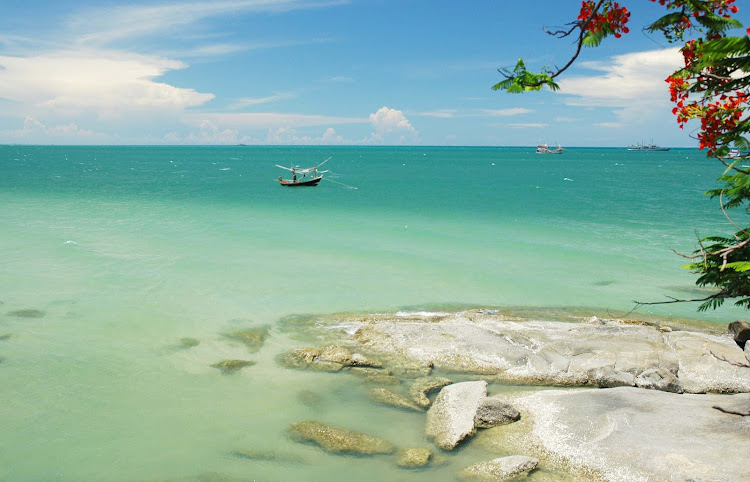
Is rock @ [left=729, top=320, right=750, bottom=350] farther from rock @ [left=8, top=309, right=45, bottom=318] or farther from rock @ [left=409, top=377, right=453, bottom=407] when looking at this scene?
rock @ [left=8, top=309, right=45, bottom=318]

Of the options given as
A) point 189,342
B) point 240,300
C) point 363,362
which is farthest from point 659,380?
point 240,300

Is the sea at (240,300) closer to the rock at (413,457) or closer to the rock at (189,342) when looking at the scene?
the rock at (189,342)

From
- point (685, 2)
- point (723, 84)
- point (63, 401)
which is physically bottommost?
point (63, 401)

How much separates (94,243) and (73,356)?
15.2 m

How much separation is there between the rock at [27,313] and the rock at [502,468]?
558 inches

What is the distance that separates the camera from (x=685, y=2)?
492 centimetres

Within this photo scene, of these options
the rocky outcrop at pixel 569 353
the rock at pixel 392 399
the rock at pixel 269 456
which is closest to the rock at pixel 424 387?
the rock at pixel 392 399

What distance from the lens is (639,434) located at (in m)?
8.61

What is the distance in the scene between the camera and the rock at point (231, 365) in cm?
1232

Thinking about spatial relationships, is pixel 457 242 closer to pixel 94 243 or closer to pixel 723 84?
pixel 94 243

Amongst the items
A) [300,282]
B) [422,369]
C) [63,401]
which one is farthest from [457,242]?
[63,401]

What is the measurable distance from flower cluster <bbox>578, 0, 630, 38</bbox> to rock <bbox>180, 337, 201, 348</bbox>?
40.8 ft

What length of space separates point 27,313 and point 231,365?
8.16 metres

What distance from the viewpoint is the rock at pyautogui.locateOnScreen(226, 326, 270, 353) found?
13.8 meters
